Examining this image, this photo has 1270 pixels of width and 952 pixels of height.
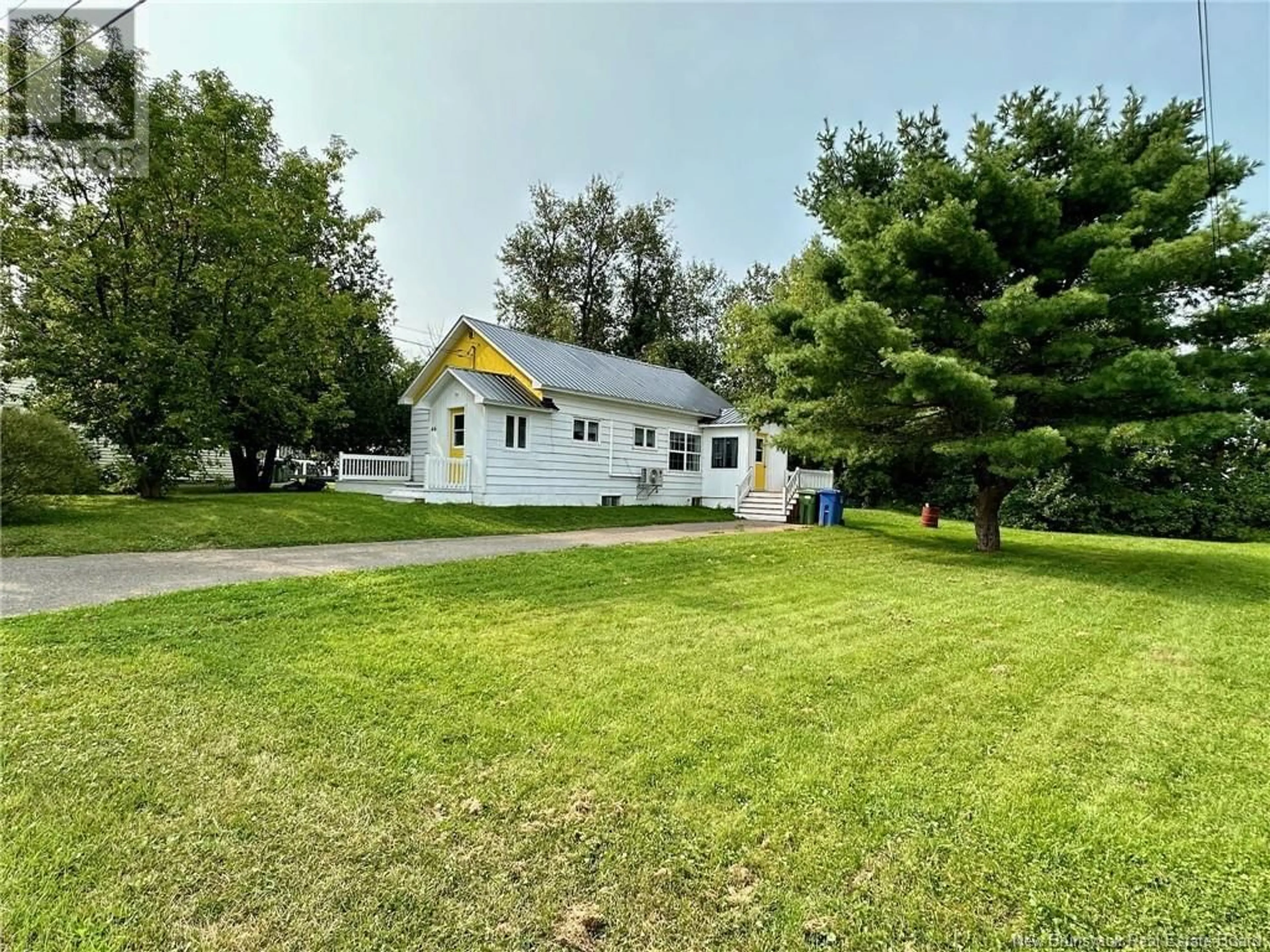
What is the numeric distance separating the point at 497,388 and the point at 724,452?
8.13m

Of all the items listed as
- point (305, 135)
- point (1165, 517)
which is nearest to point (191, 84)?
point (305, 135)

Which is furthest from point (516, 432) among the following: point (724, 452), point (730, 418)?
point (730, 418)

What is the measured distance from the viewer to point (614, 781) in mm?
2869

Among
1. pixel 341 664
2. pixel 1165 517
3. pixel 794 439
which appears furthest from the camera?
pixel 1165 517

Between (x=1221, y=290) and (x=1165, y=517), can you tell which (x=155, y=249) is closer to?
(x=1221, y=290)

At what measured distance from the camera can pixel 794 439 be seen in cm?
1195

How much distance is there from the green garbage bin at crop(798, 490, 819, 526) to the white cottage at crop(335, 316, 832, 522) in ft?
1.61

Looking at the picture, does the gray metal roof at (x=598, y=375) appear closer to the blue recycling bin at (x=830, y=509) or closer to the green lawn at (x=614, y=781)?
the blue recycling bin at (x=830, y=509)

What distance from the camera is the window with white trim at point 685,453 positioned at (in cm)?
2055

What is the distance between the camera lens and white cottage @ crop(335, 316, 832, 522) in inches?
624

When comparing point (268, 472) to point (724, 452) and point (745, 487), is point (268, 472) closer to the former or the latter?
point (724, 452)

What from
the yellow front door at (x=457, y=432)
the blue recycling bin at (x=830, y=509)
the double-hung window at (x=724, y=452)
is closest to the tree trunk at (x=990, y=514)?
the blue recycling bin at (x=830, y=509)

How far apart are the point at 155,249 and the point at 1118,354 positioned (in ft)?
67.0

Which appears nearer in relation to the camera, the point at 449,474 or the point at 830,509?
the point at 449,474
